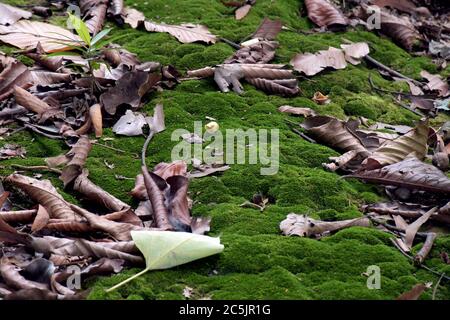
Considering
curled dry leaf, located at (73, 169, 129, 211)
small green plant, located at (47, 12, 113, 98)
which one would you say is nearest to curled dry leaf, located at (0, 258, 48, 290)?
curled dry leaf, located at (73, 169, 129, 211)

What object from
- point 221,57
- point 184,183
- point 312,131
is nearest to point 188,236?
point 184,183

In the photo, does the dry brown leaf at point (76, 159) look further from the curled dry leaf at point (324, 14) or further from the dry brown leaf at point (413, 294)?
the curled dry leaf at point (324, 14)

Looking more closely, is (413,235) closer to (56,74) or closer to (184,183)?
(184,183)

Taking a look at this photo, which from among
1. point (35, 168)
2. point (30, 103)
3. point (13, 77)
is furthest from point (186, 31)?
point (35, 168)

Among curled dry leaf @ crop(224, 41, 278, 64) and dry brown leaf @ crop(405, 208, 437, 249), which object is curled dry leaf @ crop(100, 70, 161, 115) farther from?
dry brown leaf @ crop(405, 208, 437, 249)

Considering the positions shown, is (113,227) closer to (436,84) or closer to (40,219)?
(40,219)

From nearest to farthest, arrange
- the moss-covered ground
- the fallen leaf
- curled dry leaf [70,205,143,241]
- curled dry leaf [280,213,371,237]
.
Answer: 1. the moss-covered ground
2. curled dry leaf [70,205,143,241]
3. curled dry leaf [280,213,371,237]
4. the fallen leaf

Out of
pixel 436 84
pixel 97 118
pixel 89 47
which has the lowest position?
pixel 436 84
